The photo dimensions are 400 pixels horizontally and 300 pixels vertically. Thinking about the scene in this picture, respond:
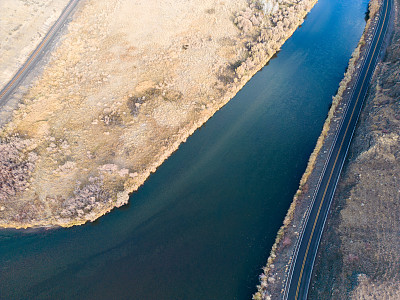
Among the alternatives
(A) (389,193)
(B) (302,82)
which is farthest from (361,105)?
(A) (389,193)

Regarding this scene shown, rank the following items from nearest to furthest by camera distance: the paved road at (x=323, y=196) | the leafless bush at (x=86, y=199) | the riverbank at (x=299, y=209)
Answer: the paved road at (x=323, y=196), the riverbank at (x=299, y=209), the leafless bush at (x=86, y=199)

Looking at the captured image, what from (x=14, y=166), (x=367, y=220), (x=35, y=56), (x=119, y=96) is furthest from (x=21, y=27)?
A: (x=367, y=220)

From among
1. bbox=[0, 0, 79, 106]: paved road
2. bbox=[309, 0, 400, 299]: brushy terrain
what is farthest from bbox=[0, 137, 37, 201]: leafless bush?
bbox=[309, 0, 400, 299]: brushy terrain

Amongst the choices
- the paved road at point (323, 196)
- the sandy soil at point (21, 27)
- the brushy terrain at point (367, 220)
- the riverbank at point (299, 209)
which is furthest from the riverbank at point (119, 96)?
the brushy terrain at point (367, 220)

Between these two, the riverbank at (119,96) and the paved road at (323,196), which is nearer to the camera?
the paved road at (323,196)

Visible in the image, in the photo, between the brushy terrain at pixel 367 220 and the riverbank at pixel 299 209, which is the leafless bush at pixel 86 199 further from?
the brushy terrain at pixel 367 220

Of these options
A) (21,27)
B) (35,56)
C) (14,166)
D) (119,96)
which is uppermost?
(21,27)

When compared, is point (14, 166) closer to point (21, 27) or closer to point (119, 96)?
point (119, 96)
